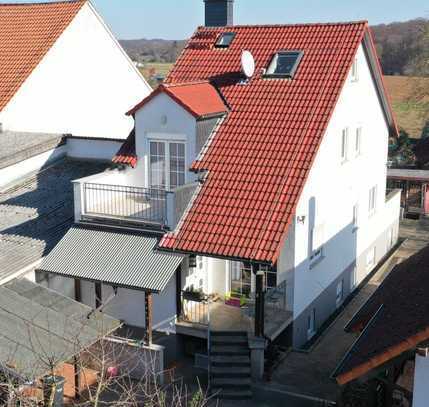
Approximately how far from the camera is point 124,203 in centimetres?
2191

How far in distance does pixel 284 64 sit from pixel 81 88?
12.0 m

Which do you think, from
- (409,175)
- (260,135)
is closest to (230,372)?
(260,135)

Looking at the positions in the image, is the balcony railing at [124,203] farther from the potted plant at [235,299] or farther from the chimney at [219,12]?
the chimney at [219,12]

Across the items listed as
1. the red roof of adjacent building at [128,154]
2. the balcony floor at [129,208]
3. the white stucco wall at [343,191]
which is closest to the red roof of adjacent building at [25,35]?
the red roof of adjacent building at [128,154]

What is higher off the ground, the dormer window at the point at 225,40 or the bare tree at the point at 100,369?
the dormer window at the point at 225,40

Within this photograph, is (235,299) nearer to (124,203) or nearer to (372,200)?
(124,203)

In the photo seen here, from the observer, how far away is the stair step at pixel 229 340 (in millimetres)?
18797

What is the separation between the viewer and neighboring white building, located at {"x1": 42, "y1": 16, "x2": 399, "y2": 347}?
62.7 ft

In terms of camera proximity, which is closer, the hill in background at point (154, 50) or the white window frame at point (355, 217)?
the white window frame at point (355, 217)

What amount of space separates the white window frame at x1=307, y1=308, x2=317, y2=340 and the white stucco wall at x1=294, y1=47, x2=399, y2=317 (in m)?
0.62

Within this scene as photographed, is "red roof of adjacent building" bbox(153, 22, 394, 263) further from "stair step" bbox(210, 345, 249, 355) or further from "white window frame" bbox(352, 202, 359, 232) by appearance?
"white window frame" bbox(352, 202, 359, 232)

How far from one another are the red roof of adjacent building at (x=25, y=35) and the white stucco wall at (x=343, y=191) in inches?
548

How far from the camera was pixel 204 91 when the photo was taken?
22.7m

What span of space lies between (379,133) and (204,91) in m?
9.59
